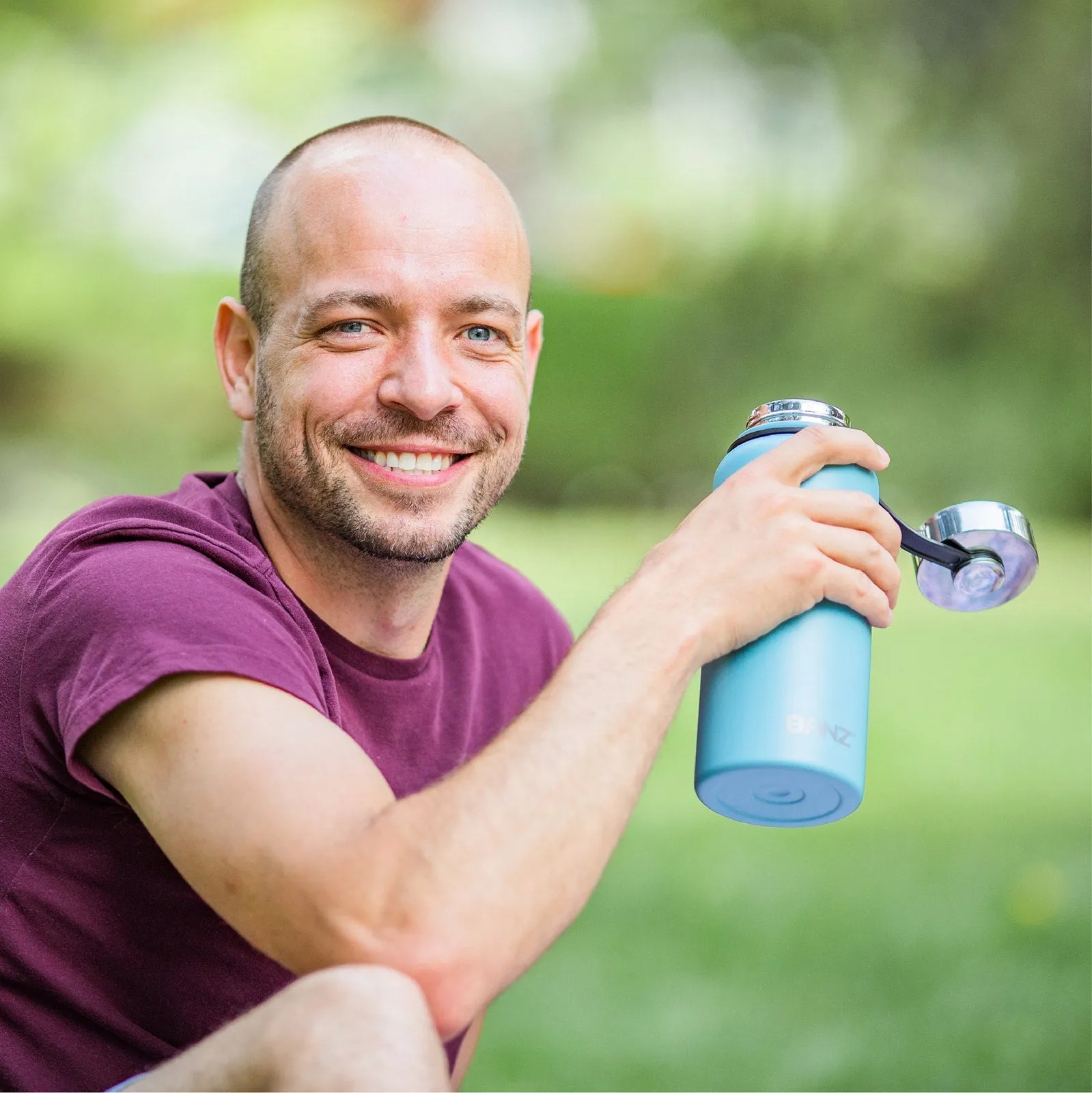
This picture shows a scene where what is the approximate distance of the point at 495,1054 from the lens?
10.3 feet

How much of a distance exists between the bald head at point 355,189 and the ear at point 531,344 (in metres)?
0.12

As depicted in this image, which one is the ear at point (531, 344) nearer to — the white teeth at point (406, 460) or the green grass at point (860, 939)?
the white teeth at point (406, 460)

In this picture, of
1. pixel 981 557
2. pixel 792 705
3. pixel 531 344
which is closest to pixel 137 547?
pixel 792 705

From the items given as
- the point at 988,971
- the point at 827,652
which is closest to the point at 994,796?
the point at 988,971

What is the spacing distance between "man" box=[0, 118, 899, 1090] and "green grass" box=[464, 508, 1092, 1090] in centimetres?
101

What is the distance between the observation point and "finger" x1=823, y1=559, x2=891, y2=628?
172 cm

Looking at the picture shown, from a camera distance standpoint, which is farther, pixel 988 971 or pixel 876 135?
pixel 876 135

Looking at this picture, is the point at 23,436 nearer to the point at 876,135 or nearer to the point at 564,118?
the point at 564,118

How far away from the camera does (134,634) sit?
63.0 inches

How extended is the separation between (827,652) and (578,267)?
1094 cm

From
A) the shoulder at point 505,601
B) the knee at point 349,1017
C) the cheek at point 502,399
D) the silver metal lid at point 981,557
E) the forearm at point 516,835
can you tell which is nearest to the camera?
the knee at point 349,1017

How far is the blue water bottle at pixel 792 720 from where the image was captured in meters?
1.66

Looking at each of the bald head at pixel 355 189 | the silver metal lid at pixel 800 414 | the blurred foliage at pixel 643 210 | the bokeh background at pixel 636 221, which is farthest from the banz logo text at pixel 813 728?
the blurred foliage at pixel 643 210

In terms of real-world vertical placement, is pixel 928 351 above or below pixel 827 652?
above
